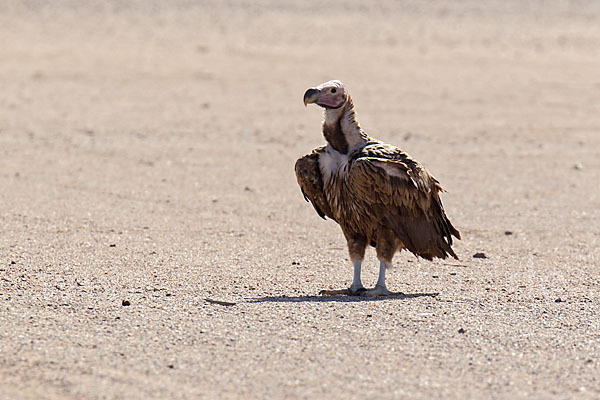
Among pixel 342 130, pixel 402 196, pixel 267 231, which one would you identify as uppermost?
pixel 342 130

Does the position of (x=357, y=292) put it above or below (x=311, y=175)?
below

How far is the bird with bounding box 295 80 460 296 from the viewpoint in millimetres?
7332

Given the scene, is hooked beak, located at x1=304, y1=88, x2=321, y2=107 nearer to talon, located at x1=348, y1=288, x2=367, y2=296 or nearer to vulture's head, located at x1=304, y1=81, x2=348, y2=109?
vulture's head, located at x1=304, y1=81, x2=348, y2=109

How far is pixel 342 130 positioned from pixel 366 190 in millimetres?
555

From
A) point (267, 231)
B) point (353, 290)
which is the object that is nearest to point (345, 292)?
point (353, 290)

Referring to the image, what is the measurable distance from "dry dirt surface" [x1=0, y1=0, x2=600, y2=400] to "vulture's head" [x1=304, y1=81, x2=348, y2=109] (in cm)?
141

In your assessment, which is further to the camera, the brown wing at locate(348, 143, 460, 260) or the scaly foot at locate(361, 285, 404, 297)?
the scaly foot at locate(361, 285, 404, 297)

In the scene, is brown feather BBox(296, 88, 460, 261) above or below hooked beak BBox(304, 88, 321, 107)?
below

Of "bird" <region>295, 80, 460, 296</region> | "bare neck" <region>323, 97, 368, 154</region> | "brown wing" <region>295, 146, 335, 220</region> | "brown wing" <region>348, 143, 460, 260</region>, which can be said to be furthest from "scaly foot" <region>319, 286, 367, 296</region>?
"bare neck" <region>323, 97, 368, 154</region>

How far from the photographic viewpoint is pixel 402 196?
7.39 m

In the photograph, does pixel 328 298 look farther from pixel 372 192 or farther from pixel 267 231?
pixel 267 231

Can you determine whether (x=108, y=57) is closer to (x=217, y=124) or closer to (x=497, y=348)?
(x=217, y=124)

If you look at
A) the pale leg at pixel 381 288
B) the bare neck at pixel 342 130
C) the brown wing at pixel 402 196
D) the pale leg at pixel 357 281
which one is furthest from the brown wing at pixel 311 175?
the pale leg at pixel 381 288

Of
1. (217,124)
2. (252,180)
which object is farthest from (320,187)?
(217,124)
